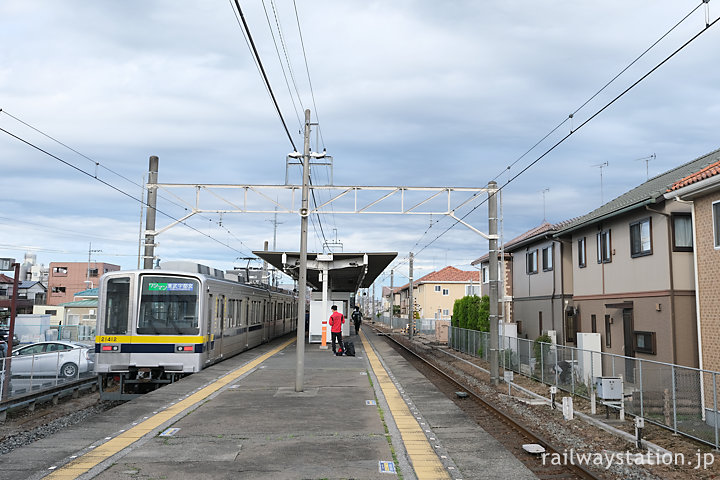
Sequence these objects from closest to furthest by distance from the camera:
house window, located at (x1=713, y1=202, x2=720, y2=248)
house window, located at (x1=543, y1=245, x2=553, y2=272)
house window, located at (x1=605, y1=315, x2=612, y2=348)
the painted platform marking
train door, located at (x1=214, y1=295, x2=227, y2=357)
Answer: the painted platform marking
house window, located at (x1=713, y1=202, x2=720, y2=248)
train door, located at (x1=214, y1=295, x2=227, y2=357)
house window, located at (x1=605, y1=315, x2=612, y2=348)
house window, located at (x1=543, y1=245, x2=553, y2=272)

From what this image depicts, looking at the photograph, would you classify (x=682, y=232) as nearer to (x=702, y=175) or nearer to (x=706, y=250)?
(x=706, y=250)

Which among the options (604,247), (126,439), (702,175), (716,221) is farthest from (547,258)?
(126,439)

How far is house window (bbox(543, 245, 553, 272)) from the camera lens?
23172 millimetres

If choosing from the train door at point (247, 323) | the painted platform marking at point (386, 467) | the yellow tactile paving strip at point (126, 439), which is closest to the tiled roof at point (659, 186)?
the painted platform marking at point (386, 467)

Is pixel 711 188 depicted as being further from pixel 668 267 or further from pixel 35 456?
pixel 35 456

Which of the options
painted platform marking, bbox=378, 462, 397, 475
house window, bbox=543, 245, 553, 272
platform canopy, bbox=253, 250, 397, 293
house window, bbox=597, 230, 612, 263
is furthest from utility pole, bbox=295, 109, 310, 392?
house window, bbox=543, 245, 553, 272

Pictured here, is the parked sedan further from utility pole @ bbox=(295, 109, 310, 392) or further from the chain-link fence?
the chain-link fence

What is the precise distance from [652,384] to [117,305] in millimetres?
11749

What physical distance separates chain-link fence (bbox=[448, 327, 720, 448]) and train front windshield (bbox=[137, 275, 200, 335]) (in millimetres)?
9094

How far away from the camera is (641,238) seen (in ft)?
53.2

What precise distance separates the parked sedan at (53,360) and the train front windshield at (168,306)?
2.50 m

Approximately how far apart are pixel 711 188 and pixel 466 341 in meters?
16.5

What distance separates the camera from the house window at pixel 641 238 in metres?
15.7

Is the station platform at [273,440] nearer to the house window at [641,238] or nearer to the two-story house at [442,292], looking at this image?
the house window at [641,238]
